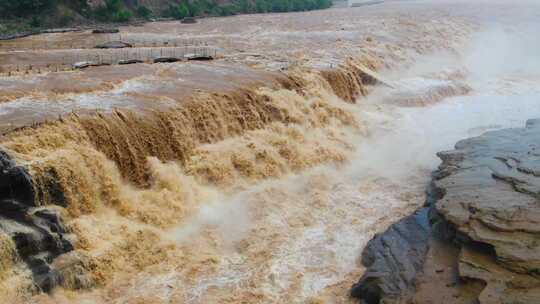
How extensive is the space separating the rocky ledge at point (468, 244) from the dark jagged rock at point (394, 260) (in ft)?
0.04

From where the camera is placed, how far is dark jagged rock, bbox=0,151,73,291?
314 inches

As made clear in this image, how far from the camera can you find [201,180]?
11.7 metres

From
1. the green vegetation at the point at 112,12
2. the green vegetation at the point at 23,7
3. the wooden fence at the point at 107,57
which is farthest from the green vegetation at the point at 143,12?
the wooden fence at the point at 107,57

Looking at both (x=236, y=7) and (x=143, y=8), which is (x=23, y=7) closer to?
(x=143, y=8)

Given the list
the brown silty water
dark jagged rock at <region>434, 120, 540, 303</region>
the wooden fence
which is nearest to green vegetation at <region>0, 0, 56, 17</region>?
the wooden fence

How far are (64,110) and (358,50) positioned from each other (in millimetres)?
14248

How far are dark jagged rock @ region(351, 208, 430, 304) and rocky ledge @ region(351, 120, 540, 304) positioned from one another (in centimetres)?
1

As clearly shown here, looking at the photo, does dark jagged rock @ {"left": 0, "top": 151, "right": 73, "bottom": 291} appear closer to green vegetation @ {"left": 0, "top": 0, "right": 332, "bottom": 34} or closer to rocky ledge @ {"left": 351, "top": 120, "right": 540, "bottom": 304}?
rocky ledge @ {"left": 351, "top": 120, "right": 540, "bottom": 304}

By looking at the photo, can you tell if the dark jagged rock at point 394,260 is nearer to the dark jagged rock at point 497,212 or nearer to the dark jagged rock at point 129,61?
the dark jagged rock at point 497,212

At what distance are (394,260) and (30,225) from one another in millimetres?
5410

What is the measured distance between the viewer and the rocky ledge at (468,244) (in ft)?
23.5

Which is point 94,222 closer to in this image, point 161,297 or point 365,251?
point 161,297

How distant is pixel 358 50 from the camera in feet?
75.4

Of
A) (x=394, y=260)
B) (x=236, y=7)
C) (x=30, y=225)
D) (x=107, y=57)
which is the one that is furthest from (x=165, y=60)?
(x=236, y=7)
